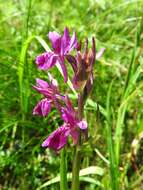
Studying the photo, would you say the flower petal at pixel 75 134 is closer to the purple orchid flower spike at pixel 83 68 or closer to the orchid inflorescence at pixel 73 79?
the orchid inflorescence at pixel 73 79

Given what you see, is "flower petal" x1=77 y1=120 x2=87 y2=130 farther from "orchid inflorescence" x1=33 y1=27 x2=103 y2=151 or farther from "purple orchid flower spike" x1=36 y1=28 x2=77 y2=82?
"purple orchid flower spike" x1=36 y1=28 x2=77 y2=82

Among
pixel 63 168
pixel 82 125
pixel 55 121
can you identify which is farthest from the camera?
pixel 55 121

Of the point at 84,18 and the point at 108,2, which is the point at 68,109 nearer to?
the point at 84,18

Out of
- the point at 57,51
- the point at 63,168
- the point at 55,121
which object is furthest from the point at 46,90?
the point at 55,121

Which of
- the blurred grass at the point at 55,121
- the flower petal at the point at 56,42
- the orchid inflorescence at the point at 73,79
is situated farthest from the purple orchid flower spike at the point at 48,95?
the blurred grass at the point at 55,121

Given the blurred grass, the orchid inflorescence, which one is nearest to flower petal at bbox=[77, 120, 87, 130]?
the orchid inflorescence

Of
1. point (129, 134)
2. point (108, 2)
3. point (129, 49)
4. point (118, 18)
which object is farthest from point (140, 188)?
point (108, 2)

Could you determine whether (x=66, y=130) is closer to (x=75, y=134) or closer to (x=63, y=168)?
(x=75, y=134)
